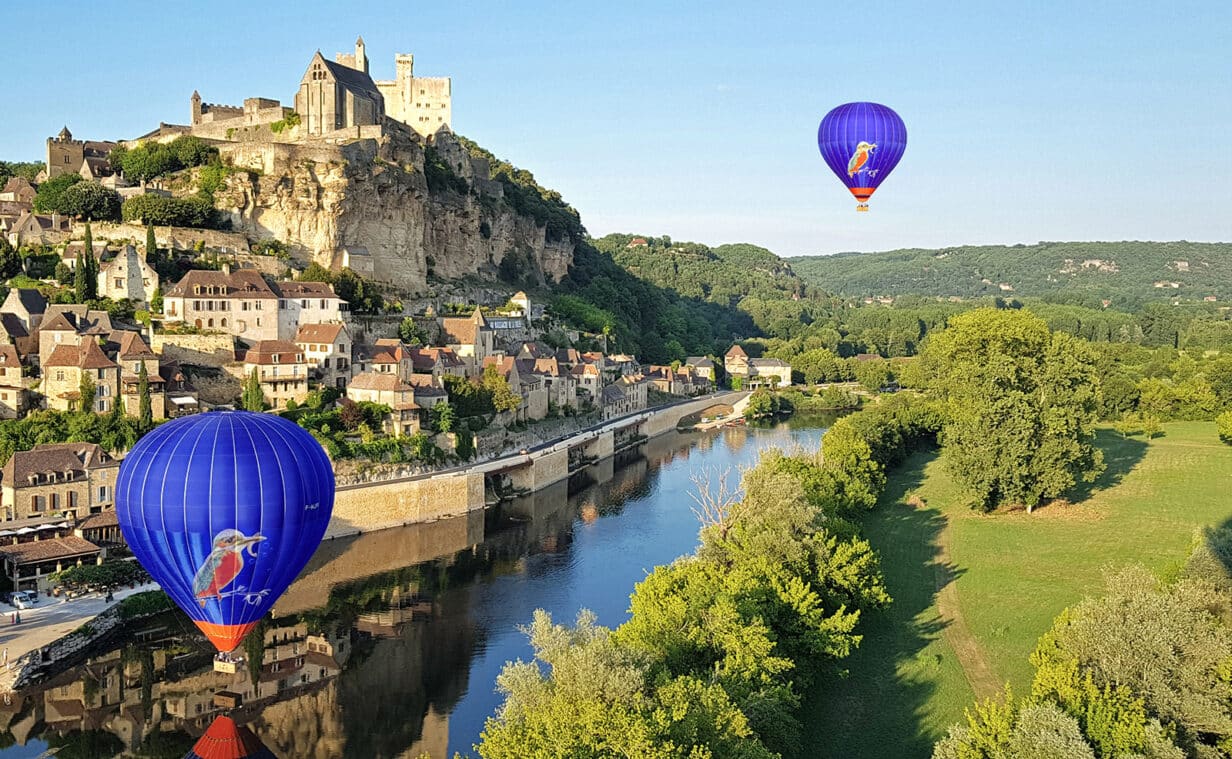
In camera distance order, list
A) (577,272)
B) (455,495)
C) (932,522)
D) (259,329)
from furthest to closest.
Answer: (577,272), (259,329), (455,495), (932,522)

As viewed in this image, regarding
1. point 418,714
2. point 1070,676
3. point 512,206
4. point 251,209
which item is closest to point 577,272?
point 512,206

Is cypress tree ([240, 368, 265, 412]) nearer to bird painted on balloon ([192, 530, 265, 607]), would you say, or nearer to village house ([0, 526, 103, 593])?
village house ([0, 526, 103, 593])

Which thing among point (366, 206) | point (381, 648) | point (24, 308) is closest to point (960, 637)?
point (381, 648)

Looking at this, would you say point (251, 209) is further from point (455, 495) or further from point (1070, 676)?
point (1070, 676)

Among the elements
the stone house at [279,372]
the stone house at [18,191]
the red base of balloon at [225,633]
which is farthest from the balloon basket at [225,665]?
the stone house at [18,191]

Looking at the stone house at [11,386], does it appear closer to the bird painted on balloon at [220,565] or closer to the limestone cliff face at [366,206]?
the limestone cliff face at [366,206]

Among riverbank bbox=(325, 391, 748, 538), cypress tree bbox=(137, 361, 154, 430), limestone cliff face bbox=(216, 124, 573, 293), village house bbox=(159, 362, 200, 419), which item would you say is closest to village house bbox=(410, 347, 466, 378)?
riverbank bbox=(325, 391, 748, 538)
